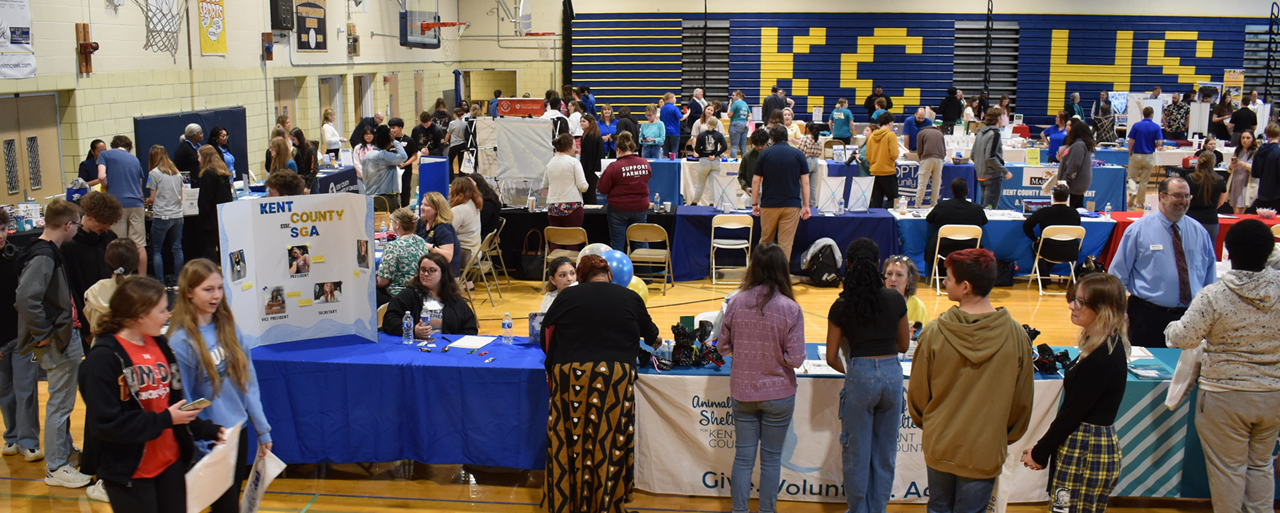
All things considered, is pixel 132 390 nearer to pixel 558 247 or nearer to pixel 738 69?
pixel 558 247

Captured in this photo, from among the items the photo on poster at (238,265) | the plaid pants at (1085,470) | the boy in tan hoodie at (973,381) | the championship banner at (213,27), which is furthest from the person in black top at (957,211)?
the championship banner at (213,27)

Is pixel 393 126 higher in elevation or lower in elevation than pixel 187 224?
higher

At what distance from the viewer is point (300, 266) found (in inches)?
182

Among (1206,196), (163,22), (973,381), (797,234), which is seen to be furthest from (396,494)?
(163,22)

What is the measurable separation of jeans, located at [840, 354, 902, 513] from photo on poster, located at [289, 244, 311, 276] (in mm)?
2678

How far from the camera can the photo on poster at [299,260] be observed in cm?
459

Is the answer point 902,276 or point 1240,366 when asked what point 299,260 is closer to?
point 902,276

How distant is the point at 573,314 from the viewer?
3957mm

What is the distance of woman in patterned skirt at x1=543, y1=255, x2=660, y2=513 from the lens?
3.97 metres

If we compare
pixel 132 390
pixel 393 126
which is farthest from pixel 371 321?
pixel 393 126

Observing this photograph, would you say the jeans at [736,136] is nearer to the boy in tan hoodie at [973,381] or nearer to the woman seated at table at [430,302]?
the woman seated at table at [430,302]

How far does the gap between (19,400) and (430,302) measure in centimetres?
Result: 215

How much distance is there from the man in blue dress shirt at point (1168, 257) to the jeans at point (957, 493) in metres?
2.41

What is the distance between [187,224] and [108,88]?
206 centimetres
